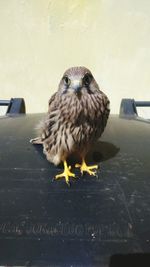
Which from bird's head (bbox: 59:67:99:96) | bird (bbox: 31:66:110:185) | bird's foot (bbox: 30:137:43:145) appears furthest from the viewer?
bird's foot (bbox: 30:137:43:145)

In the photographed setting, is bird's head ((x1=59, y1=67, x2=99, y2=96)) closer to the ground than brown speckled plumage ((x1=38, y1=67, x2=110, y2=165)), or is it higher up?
higher up

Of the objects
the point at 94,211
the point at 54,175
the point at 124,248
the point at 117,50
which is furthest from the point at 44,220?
the point at 117,50

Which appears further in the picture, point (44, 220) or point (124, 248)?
point (44, 220)

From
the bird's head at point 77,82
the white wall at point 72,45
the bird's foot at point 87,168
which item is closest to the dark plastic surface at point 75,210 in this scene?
the bird's foot at point 87,168

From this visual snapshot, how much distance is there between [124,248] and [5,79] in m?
5.45

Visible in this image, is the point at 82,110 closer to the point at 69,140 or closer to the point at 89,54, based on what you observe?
the point at 69,140

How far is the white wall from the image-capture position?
627 cm

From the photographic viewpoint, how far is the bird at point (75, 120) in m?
2.22

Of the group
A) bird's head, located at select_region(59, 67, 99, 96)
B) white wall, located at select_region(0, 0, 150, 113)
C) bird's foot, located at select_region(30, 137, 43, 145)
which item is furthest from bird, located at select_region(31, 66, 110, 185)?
white wall, located at select_region(0, 0, 150, 113)

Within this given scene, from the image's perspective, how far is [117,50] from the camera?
634 centimetres

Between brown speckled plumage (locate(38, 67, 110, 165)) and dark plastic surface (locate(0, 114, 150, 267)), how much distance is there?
9 centimetres

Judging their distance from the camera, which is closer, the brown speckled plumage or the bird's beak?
the bird's beak

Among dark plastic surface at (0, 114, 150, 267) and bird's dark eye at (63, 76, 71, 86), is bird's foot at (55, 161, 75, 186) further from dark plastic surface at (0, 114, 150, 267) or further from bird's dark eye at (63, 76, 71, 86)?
bird's dark eye at (63, 76, 71, 86)

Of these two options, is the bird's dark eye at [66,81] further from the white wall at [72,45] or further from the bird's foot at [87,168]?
the white wall at [72,45]
